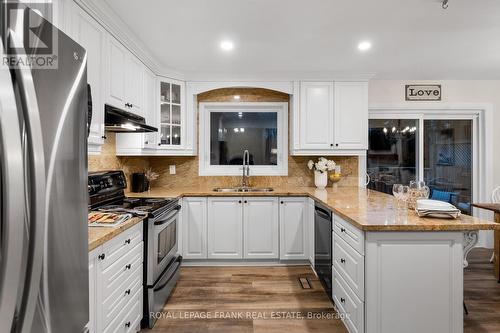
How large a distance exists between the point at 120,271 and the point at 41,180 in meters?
1.18

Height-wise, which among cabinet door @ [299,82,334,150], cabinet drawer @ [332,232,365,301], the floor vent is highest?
cabinet door @ [299,82,334,150]

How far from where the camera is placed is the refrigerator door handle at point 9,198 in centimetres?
64

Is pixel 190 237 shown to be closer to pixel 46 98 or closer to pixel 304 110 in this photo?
pixel 304 110

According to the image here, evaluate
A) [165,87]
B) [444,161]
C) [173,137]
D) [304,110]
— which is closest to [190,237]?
[173,137]

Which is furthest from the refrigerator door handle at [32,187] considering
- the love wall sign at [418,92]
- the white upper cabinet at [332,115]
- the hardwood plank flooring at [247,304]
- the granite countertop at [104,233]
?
the love wall sign at [418,92]

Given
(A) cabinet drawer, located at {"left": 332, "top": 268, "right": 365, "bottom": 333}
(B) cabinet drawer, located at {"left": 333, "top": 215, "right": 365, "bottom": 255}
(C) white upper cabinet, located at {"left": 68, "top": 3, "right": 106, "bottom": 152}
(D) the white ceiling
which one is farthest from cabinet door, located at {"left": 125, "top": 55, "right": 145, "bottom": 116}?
(A) cabinet drawer, located at {"left": 332, "top": 268, "right": 365, "bottom": 333}

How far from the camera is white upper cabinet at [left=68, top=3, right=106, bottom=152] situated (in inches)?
71.2

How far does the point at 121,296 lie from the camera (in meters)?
1.75

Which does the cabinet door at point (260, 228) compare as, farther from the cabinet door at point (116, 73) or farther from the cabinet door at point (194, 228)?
the cabinet door at point (116, 73)

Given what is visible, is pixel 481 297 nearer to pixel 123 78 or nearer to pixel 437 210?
pixel 437 210

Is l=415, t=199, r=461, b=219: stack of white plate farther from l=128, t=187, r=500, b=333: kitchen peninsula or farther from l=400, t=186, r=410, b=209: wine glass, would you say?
l=400, t=186, r=410, b=209: wine glass

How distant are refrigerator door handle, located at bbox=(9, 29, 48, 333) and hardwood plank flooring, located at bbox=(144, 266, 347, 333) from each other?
1678 millimetres

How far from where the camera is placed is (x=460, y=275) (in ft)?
5.36

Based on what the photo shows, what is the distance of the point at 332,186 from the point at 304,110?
1148mm
